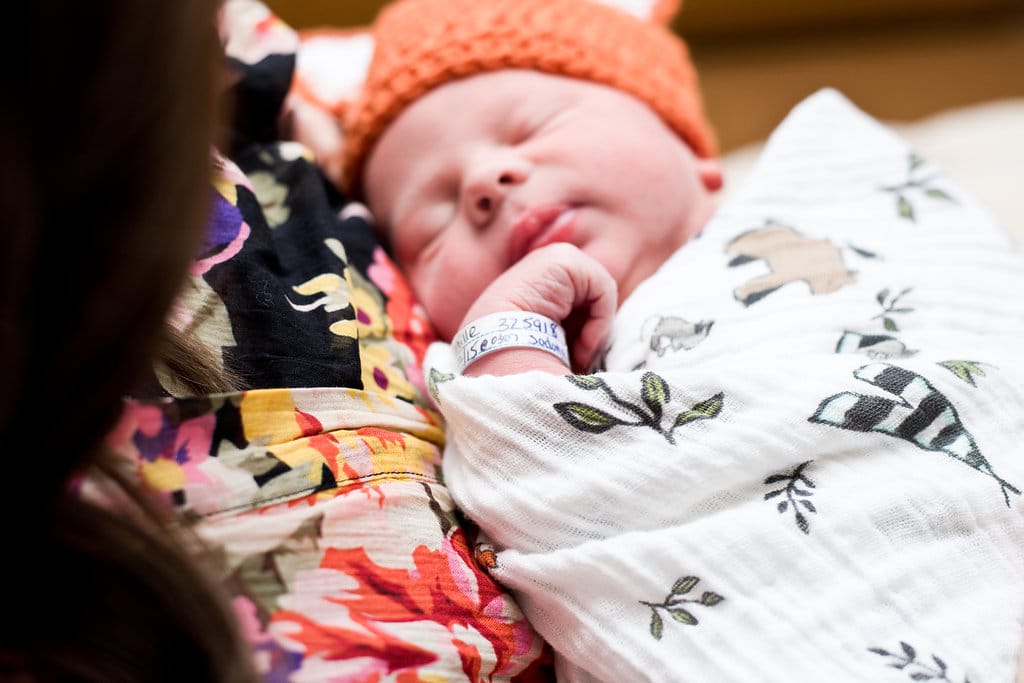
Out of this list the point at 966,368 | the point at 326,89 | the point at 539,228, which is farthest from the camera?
the point at 326,89

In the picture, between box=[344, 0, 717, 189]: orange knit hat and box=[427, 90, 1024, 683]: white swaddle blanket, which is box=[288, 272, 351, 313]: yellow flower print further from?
box=[344, 0, 717, 189]: orange knit hat

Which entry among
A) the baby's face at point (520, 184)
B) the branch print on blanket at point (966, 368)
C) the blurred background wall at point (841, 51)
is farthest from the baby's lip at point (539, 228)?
the blurred background wall at point (841, 51)

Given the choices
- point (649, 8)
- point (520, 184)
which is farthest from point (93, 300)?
point (649, 8)

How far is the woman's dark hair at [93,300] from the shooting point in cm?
34

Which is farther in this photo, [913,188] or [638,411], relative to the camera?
[913,188]

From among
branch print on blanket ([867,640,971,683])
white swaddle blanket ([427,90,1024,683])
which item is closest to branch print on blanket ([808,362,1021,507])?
white swaddle blanket ([427,90,1024,683])

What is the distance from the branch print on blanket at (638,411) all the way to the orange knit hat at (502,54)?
0.47 meters

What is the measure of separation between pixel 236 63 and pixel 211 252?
0.33 m

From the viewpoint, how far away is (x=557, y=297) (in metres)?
0.71

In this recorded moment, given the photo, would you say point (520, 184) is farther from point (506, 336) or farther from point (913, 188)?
point (913, 188)

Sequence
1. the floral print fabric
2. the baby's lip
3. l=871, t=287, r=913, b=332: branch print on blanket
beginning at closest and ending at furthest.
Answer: the floral print fabric
l=871, t=287, r=913, b=332: branch print on blanket
the baby's lip

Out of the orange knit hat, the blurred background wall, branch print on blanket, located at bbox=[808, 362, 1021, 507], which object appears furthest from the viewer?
the blurred background wall

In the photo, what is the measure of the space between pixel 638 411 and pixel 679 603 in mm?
128

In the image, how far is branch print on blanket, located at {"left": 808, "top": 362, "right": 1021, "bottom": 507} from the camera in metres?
0.58
